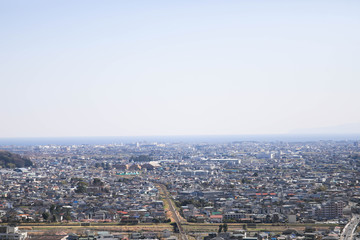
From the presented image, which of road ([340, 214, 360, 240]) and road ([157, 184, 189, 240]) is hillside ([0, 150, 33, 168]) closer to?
road ([157, 184, 189, 240])

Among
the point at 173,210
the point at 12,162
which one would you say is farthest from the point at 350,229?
the point at 12,162

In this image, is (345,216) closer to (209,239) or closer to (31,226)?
(209,239)

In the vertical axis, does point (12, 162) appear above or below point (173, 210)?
above

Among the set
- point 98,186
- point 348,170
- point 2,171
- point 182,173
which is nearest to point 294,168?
point 348,170

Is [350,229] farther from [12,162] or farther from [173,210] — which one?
[12,162]

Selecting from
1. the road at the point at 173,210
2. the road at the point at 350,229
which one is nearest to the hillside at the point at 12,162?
Result: the road at the point at 173,210

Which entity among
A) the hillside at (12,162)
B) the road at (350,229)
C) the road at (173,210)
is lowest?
the road at (173,210)

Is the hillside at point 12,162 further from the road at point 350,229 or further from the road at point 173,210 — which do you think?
the road at point 350,229

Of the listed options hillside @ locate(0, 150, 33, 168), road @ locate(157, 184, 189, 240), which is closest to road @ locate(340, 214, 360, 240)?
road @ locate(157, 184, 189, 240)
